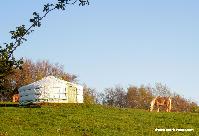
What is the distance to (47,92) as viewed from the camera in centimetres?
3875

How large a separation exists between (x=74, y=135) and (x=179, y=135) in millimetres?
4680

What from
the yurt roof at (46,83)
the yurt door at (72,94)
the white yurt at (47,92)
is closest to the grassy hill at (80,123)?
→ the white yurt at (47,92)

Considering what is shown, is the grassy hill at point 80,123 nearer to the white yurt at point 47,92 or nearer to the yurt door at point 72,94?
the white yurt at point 47,92

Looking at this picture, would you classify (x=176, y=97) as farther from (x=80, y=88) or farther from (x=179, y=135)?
(x=179, y=135)

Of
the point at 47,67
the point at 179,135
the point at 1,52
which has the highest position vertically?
the point at 47,67

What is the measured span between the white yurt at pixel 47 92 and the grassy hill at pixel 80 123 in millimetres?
10230

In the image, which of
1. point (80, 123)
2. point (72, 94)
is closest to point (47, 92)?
point (72, 94)

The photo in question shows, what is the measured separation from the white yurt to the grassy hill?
10.2 metres

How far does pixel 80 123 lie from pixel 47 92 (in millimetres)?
17191

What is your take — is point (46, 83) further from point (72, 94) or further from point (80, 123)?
point (80, 123)

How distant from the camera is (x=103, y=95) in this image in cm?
11019

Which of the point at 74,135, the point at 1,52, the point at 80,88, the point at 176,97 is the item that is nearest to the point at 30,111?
the point at 74,135

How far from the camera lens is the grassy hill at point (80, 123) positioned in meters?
19.3

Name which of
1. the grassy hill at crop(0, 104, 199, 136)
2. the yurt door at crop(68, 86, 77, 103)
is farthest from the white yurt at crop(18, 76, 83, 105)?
the grassy hill at crop(0, 104, 199, 136)
